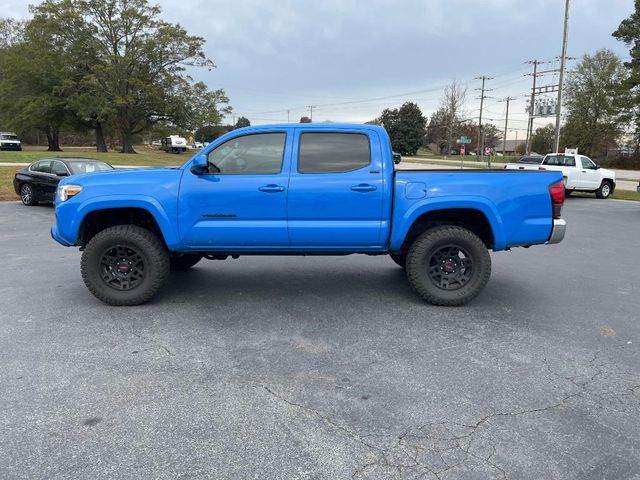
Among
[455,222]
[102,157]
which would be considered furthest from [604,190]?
[102,157]

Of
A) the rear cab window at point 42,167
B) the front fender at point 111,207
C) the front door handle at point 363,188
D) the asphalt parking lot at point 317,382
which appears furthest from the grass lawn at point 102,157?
the front door handle at point 363,188

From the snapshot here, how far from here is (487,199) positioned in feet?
16.5

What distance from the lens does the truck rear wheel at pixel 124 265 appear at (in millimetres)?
5078

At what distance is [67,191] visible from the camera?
5086 millimetres

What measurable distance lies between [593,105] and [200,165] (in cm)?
7287

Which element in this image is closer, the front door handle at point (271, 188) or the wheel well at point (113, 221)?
the front door handle at point (271, 188)

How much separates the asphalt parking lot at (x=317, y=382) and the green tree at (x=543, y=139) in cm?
9134

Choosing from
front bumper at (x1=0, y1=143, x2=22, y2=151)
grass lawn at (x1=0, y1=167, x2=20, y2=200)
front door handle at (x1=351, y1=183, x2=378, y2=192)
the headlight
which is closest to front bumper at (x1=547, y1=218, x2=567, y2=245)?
front door handle at (x1=351, y1=183, x2=378, y2=192)

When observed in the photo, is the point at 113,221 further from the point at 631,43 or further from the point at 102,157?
the point at 631,43

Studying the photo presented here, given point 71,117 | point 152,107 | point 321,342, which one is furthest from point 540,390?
point 71,117

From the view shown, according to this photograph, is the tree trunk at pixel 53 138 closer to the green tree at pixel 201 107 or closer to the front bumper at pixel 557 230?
the green tree at pixel 201 107

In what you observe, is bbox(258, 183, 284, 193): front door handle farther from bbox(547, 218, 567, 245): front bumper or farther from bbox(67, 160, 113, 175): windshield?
bbox(67, 160, 113, 175): windshield

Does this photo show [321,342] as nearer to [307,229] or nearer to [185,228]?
[307,229]

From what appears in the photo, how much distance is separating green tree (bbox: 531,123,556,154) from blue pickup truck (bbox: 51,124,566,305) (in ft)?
298
